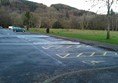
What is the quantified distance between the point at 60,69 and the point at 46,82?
3.02 m

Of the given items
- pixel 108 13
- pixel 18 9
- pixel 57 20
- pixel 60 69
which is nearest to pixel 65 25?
pixel 57 20

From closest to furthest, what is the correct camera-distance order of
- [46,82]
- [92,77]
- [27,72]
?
1. [46,82]
2. [92,77]
3. [27,72]

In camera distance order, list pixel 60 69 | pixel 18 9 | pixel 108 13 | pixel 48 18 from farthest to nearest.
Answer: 1. pixel 18 9
2. pixel 48 18
3. pixel 108 13
4. pixel 60 69

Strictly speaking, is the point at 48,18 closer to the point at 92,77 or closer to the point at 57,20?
the point at 57,20

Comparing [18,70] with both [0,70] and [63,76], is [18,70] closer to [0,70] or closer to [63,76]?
[0,70]

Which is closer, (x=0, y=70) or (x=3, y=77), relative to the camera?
(x=3, y=77)

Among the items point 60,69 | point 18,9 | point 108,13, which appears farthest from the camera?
point 18,9

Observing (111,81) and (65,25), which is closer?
(111,81)

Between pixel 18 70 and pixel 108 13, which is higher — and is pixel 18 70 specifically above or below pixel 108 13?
below

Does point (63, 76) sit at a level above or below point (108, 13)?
below

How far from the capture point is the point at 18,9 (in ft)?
557

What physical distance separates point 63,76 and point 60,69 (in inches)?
78.2

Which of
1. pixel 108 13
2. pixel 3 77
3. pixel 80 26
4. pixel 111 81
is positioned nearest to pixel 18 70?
pixel 3 77

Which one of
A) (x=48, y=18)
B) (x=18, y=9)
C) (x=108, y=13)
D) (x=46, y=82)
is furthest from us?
(x=18, y=9)
